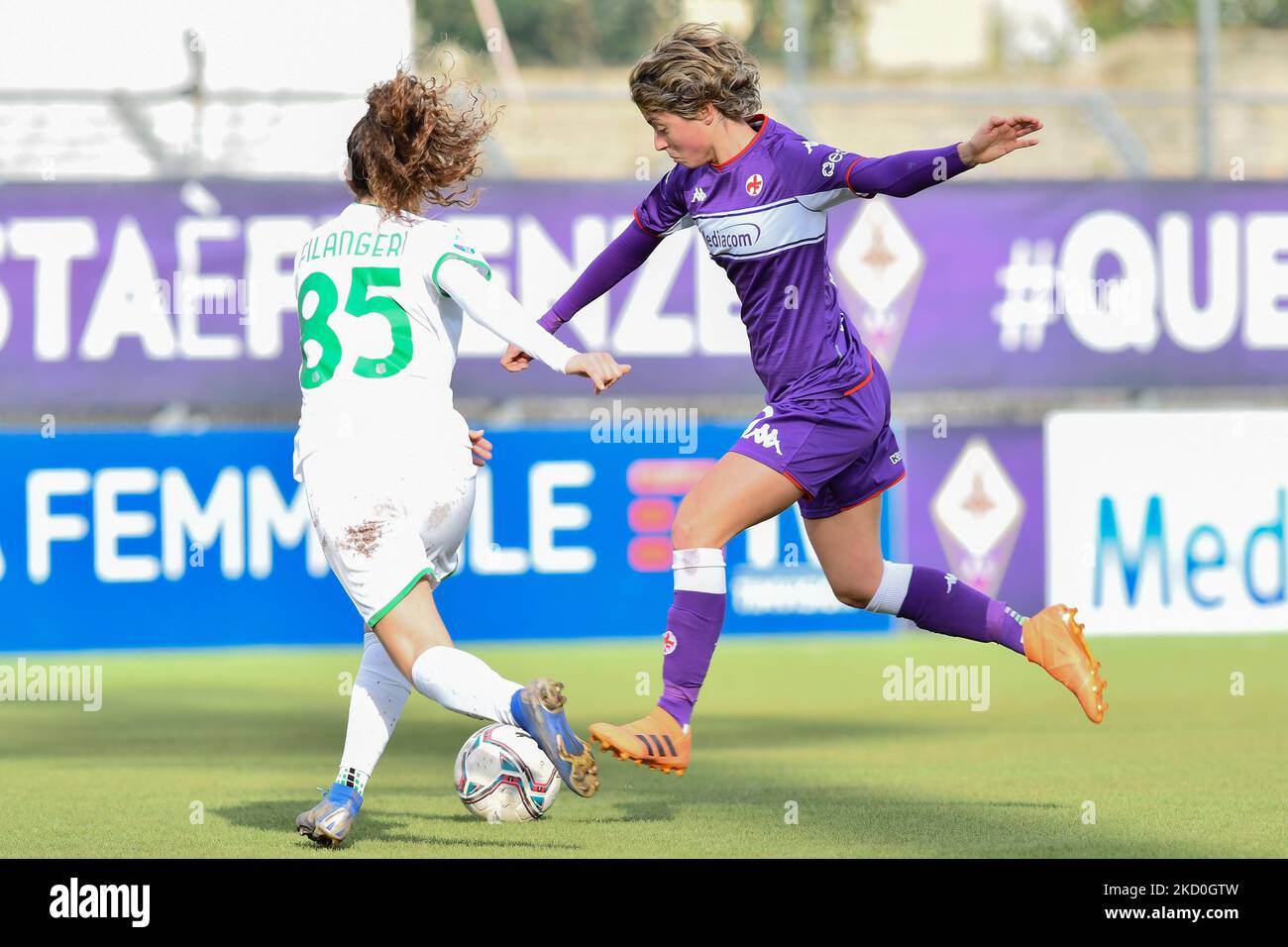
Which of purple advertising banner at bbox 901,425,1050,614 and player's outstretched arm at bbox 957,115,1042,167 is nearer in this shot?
player's outstretched arm at bbox 957,115,1042,167

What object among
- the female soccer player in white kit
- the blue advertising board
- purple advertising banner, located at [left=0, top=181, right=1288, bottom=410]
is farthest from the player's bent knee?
purple advertising banner, located at [left=0, top=181, right=1288, bottom=410]

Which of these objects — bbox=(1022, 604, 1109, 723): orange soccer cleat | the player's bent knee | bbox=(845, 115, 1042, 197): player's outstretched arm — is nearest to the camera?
bbox=(845, 115, 1042, 197): player's outstretched arm

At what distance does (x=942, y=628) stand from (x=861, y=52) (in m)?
27.3

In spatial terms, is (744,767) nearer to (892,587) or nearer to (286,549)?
(892,587)

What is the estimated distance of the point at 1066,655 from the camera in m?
6.36

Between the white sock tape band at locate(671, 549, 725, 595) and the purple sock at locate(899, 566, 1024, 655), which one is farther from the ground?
the white sock tape band at locate(671, 549, 725, 595)

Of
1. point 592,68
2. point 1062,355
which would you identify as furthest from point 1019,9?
point 1062,355

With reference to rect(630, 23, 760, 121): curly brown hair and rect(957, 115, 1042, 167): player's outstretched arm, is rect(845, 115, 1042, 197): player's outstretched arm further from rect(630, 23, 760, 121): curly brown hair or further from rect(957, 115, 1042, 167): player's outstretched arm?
rect(630, 23, 760, 121): curly brown hair

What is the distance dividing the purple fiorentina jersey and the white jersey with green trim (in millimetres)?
1014

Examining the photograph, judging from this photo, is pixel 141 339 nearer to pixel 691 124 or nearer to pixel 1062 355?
pixel 1062 355

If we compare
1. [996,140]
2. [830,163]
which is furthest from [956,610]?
[996,140]

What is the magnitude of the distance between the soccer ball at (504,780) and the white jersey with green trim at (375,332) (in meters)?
1.32

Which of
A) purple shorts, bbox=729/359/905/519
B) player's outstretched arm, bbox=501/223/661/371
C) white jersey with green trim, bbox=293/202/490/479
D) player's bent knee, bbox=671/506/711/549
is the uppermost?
player's outstretched arm, bbox=501/223/661/371

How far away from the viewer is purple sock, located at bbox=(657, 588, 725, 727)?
229 inches
